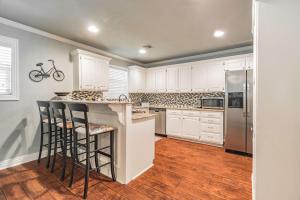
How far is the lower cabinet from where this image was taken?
3.83 meters

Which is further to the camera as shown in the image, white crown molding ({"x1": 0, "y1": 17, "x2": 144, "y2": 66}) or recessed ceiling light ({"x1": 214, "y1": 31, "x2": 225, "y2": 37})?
recessed ceiling light ({"x1": 214, "y1": 31, "x2": 225, "y2": 37})

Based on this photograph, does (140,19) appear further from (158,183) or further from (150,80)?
(150,80)

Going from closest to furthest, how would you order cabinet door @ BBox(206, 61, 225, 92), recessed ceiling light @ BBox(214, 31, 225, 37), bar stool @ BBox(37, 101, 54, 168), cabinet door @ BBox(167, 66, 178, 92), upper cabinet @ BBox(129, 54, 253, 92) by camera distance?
bar stool @ BBox(37, 101, 54, 168) < recessed ceiling light @ BBox(214, 31, 225, 37) < upper cabinet @ BBox(129, 54, 253, 92) < cabinet door @ BBox(206, 61, 225, 92) < cabinet door @ BBox(167, 66, 178, 92)

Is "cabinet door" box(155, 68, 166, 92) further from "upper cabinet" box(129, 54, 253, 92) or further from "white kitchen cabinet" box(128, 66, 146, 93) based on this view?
"white kitchen cabinet" box(128, 66, 146, 93)

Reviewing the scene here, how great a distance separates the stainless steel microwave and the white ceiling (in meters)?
1.44

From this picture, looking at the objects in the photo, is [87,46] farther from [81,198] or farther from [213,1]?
[81,198]

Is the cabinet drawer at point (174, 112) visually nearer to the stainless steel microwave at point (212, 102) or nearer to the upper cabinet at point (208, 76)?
the stainless steel microwave at point (212, 102)

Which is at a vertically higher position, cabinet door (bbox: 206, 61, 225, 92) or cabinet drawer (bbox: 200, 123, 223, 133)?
cabinet door (bbox: 206, 61, 225, 92)

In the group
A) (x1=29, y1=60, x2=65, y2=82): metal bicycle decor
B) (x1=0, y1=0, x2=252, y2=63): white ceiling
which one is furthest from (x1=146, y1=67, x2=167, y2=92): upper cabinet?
(x1=29, y1=60, x2=65, y2=82): metal bicycle decor

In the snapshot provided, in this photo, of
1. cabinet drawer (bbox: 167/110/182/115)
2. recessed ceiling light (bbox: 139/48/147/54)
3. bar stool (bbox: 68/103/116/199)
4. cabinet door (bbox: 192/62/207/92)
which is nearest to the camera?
bar stool (bbox: 68/103/116/199)

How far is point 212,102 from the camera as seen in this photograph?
4113 mm

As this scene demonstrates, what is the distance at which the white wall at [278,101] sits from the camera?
104cm

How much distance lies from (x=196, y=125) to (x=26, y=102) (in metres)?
3.97

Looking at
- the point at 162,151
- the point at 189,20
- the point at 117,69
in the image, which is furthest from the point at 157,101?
the point at 189,20
